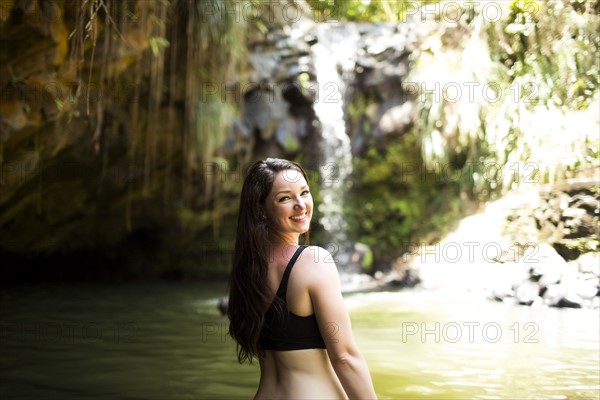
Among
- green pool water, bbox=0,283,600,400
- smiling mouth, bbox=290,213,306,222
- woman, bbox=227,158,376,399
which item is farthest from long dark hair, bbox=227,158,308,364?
green pool water, bbox=0,283,600,400

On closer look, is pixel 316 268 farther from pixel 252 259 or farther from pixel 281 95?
pixel 281 95

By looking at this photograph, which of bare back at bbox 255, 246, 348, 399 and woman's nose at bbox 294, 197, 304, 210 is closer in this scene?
bare back at bbox 255, 246, 348, 399

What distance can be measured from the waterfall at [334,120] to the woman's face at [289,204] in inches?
453

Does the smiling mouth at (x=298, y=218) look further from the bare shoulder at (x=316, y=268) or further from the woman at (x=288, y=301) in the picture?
the bare shoulder at (x=316, y=268)

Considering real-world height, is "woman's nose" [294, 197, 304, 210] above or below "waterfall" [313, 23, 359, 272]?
below

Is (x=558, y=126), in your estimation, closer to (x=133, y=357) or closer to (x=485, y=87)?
(x=485, y=87)

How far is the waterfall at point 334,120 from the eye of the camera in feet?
45.1

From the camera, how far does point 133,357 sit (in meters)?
5.57

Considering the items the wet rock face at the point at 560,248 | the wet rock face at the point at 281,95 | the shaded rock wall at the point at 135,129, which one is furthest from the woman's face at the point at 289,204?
the wet rock face at the point at 281,95

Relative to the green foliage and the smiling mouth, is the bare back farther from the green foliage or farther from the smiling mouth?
the green foliage

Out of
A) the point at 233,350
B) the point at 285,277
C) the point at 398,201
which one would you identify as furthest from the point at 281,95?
the point at 285,277

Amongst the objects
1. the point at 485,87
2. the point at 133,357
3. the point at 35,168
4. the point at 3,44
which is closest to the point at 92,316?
the point at 35,168

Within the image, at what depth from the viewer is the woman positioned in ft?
6.67

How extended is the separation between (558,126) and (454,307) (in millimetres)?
4691
